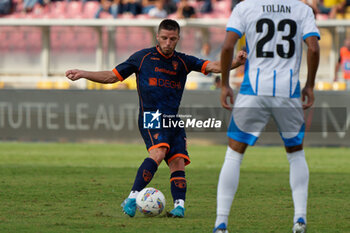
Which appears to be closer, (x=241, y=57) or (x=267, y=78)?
(x=267, y=78)

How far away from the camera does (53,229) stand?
6.40m

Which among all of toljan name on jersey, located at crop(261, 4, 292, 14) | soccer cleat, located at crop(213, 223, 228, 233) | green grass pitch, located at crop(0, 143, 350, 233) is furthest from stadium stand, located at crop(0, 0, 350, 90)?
soccer cleat, located at crop(213, 223, 228, 233)

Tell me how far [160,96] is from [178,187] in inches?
36.4

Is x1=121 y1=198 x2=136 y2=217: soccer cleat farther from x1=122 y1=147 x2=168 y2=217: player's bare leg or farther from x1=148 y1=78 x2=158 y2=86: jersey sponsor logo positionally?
x1=148 y1=78 x2=158 y2=86: jersey sponsor logo

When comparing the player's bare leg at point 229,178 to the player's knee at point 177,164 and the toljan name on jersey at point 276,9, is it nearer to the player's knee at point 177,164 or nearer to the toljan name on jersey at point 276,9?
the toljan name on jersey at point 276,9

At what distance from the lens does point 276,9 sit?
235 inches

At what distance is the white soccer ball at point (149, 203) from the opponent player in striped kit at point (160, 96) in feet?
0.19

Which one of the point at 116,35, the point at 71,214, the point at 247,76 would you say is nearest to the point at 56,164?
the point at 71,214

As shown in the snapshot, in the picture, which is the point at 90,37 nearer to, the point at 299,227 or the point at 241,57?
the point at 241,57

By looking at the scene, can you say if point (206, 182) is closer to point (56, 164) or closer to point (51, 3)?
point (56, 164)

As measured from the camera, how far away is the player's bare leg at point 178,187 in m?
7.38

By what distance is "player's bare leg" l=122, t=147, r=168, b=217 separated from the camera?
7367 millimetres

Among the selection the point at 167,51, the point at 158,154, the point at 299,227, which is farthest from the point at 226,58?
the point at 158,154

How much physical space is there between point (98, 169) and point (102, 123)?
5645 mm
